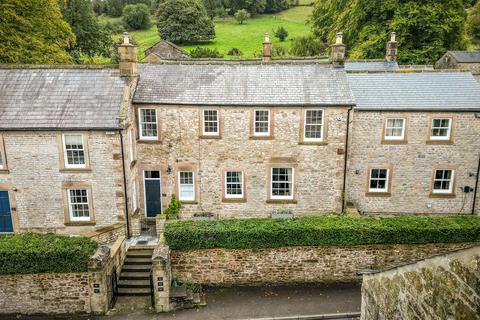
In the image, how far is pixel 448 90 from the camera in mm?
22781

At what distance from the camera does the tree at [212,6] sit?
91.4 m

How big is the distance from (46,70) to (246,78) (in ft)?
35.2

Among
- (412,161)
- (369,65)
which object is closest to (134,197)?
(412,161)

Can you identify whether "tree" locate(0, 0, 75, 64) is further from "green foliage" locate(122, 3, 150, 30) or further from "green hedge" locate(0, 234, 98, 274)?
"green foliage" locate(122, 3, 150, 30)

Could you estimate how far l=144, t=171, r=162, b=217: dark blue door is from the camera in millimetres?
22344

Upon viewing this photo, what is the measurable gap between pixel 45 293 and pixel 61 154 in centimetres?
683

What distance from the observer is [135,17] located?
85.3 metres

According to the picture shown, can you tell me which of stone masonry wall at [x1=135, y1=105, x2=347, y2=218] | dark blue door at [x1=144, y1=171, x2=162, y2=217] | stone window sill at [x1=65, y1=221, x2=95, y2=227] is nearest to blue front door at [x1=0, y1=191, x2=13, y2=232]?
stone window sill at [x1=65, y1=221, x2=95, y2=227]

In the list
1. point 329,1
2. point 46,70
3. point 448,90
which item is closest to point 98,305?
point 46,70

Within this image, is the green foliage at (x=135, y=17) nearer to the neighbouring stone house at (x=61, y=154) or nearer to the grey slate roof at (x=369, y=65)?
the grey slate roof at (x=369, y=65)

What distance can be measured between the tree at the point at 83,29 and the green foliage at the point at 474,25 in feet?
196

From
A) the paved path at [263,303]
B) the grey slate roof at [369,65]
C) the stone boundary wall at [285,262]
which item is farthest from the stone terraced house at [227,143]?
the grey slate roof at [369,65]

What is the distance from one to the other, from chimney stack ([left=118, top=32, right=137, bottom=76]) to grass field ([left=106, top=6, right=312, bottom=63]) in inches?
1694

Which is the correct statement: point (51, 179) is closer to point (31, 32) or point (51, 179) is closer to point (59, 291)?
point (59, 291)
